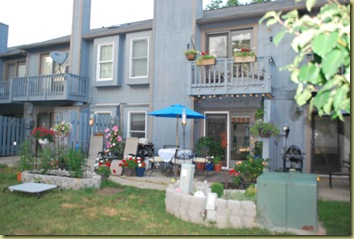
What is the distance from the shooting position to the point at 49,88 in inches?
540

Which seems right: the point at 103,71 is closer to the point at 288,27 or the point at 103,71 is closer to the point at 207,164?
the point at 207,164

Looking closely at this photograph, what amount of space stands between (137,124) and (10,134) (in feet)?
22.0

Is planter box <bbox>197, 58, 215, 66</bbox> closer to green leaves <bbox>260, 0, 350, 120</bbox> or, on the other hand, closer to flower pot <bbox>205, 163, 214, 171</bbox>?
flower pot <bbox>205, 163, 214, 171</bbox>

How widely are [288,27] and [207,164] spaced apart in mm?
9013

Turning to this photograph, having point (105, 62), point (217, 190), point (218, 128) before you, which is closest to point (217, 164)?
point (218, 128)

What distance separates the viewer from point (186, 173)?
18.9ft

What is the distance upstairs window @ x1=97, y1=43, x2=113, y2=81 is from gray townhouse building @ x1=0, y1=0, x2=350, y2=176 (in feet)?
0.15

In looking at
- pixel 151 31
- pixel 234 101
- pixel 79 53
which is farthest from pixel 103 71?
pixel 234 101

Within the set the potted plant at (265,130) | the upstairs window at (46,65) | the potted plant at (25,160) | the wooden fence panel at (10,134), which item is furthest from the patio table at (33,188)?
the upstairs window at (46,65)

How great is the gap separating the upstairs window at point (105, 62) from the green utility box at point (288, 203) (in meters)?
10.1

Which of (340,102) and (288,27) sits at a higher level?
(288,27)

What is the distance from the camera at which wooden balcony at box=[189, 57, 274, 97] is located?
376 inches

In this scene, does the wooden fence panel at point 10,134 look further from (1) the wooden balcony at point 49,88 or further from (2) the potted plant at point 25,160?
(2) the potted plant at point 25,160

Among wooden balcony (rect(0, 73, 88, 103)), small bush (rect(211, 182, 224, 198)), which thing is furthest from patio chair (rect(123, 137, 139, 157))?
small bush (rect(211, 182, 224, 198))
